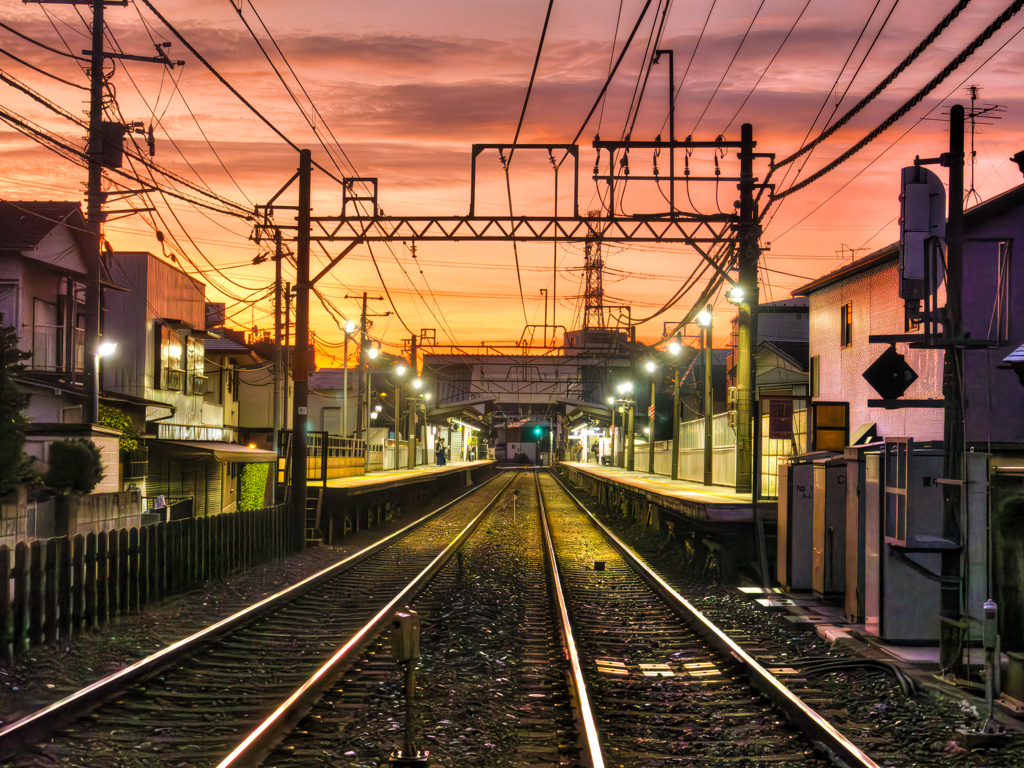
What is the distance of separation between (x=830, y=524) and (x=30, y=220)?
21.0 meters

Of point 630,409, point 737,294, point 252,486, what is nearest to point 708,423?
point 737,294

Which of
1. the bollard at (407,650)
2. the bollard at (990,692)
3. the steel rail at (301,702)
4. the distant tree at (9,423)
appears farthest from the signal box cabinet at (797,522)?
the distant tree at (9,423)

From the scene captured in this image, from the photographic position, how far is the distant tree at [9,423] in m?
12.8

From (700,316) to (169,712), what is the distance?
63.7 ft

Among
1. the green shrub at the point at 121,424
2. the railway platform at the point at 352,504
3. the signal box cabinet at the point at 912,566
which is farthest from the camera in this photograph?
the green shrub at the point at 121,424

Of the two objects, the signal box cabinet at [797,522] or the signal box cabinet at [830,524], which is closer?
the signal box cabinet at [830,524]

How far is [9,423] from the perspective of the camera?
13.0 m

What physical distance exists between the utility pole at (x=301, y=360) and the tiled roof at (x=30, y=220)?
7.05 metres

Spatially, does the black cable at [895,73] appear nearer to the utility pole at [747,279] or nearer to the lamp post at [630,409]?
the utility pole at [747,279]

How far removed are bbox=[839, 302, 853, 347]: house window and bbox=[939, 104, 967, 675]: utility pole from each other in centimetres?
1318

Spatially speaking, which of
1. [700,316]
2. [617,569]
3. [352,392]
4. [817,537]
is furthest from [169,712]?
[352,392]

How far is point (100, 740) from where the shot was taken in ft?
20.5

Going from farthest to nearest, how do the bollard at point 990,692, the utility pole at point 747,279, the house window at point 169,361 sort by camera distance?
the house window at point 169,361, the utility pole at point 747,279, the bollard at point 990,692

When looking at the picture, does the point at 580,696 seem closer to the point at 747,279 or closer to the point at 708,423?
the point at 747,279
